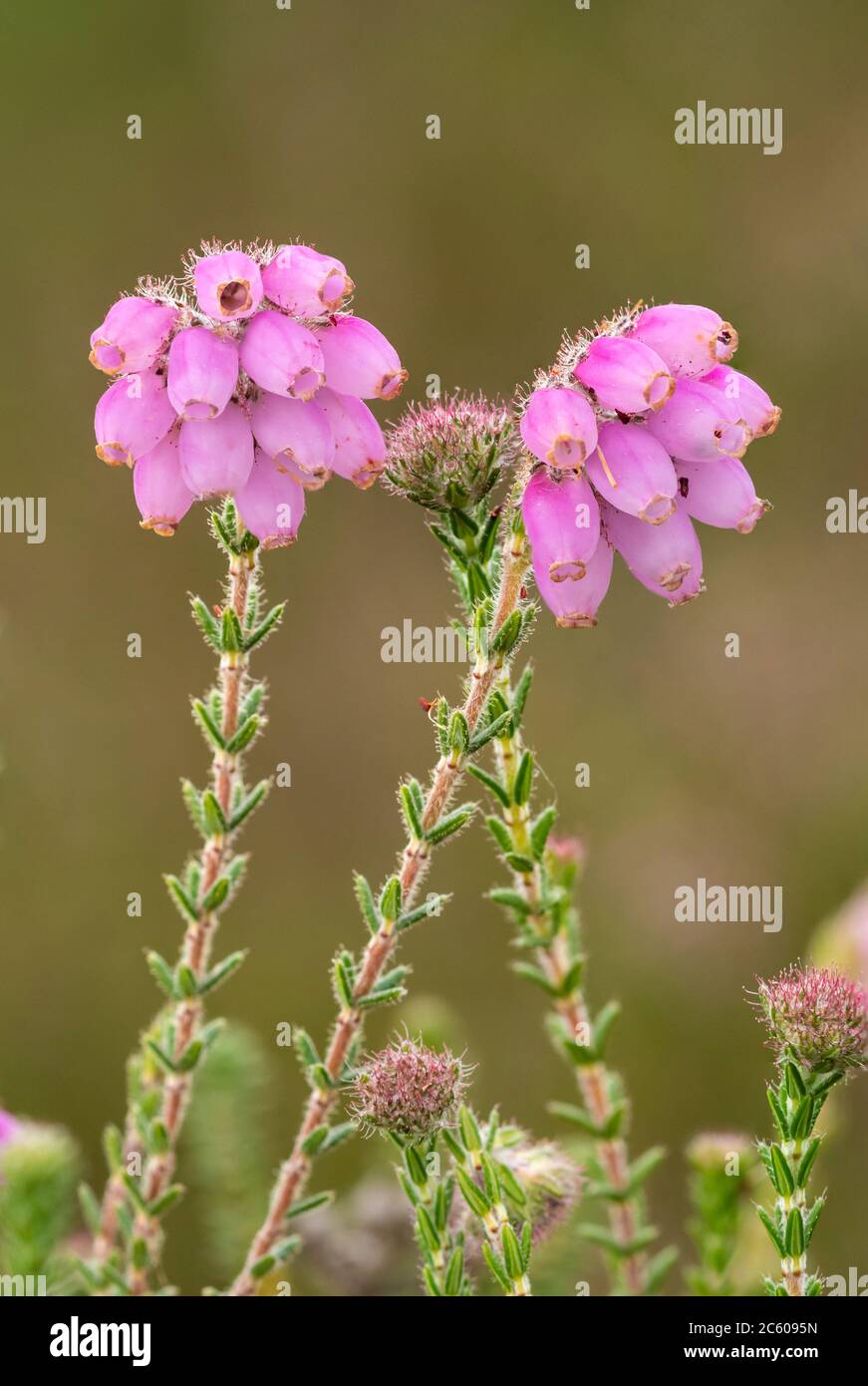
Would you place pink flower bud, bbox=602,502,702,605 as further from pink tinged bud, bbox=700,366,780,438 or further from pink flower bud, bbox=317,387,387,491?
pink flower bud, bbox=317,387,387,491

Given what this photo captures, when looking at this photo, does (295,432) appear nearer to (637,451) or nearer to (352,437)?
(352,437)

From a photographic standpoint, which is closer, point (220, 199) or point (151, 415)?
point (151, 415)

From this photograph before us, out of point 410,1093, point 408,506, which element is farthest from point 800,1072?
point 408,506

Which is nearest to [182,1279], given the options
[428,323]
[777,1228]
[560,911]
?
[560,911]

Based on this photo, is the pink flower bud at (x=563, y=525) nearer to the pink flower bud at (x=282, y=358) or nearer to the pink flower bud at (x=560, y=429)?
the pink flower bud at (x=560, y=429)

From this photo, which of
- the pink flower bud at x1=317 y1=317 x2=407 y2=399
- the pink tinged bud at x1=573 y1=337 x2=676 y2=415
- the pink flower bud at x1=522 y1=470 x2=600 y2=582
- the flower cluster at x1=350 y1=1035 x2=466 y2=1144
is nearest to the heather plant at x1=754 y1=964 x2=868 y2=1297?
the flower cluster at x1=350 y1=1035 x2=466 y2=1144

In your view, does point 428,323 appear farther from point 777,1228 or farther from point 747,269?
point 777,1228
